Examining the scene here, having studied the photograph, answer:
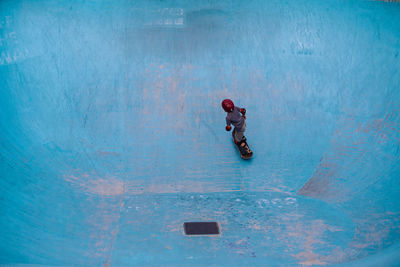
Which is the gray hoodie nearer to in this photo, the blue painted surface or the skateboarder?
the skateboarder

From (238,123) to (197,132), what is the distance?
2.98 feet

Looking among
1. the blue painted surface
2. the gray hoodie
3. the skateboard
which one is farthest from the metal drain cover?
the gray hoodie

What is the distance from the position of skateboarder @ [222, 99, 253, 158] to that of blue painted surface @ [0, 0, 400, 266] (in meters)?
0.20

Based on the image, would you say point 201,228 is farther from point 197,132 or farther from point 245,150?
point 197,132

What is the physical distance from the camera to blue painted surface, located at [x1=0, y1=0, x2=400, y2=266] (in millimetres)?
3375

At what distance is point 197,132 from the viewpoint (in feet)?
15.7

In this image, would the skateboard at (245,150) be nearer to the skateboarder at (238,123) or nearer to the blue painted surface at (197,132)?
the skateboarder at (238,123)

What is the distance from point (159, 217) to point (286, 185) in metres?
1.85

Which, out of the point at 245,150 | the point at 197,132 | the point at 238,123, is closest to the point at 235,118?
the point at 238,123

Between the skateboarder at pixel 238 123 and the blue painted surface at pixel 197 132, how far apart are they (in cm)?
20

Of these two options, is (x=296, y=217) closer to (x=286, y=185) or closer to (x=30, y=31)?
(x=286, y=185)

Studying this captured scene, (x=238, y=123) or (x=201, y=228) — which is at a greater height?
(x=238, y=123)

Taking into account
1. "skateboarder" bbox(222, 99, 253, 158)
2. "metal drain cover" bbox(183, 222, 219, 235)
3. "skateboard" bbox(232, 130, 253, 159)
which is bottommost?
"metal drain cover" bbox(183, 222, 219, 235)

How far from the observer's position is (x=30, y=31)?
5.61 meters
